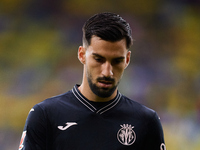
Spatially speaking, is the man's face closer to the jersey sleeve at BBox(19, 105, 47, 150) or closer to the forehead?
the forehead

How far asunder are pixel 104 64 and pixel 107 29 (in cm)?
16

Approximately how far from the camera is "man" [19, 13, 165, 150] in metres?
1.52

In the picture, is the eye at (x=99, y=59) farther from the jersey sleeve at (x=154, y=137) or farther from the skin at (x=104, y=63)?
the jersey sleeve at (x=154, y=137)

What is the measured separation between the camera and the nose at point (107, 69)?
1514mm

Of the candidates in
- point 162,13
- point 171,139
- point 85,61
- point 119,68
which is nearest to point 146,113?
point 119,68

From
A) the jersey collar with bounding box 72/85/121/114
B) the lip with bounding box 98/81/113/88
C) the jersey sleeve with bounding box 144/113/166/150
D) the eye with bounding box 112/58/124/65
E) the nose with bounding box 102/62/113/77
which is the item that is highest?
the eye with bounding box 112/58/124/65

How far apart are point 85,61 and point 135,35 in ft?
12.9

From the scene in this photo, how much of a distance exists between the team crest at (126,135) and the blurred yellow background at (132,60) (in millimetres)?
3348

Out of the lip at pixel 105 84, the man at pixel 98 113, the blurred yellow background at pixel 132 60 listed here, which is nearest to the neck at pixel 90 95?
the man at pixel 98 113

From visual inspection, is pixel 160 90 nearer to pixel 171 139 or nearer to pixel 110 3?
pixel 171 139

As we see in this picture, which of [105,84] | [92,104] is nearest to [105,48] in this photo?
[105,84]

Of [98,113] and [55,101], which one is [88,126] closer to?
[98,113]

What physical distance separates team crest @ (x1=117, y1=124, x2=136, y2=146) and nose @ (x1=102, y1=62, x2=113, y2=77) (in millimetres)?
275

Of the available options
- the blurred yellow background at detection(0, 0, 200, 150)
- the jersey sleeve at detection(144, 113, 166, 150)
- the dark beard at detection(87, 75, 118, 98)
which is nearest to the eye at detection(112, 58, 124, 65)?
the dark beard at detection(87, 75, 118, 98)
